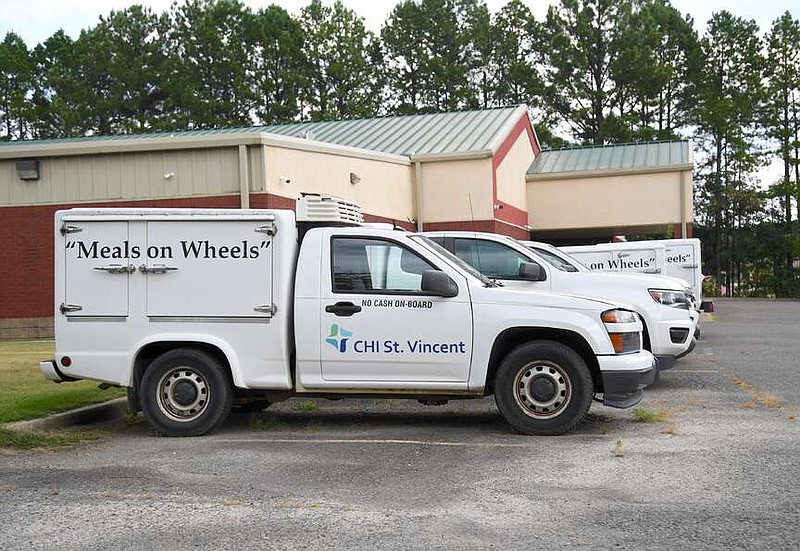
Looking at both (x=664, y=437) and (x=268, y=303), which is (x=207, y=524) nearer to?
(x=268, y=303)

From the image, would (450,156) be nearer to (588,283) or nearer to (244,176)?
(244,176)

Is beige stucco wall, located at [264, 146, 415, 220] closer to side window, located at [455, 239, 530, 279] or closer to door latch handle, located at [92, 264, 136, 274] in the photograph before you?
side window, located at [455, 239, 530, 279]

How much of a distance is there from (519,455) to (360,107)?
55546 mm

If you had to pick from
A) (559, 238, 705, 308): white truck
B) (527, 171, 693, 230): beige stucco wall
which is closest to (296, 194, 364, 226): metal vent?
(559, 238, 705, 308): white truck

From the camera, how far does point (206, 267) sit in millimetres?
9008

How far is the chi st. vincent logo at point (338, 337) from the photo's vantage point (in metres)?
8.82

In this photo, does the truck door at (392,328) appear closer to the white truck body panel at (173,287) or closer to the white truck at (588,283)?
the white truck body panel at (173,287)

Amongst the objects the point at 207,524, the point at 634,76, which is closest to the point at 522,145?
the point at 634,76

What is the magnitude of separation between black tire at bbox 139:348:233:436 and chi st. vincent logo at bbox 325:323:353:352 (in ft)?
3.47

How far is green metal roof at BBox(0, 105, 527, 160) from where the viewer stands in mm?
29500

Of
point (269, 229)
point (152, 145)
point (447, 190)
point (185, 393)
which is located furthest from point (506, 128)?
point (185, 393)

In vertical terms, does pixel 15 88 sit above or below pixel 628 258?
above

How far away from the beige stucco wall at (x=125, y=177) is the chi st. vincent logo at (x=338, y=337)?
1238cm

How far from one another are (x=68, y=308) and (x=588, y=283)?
20.5 feet
